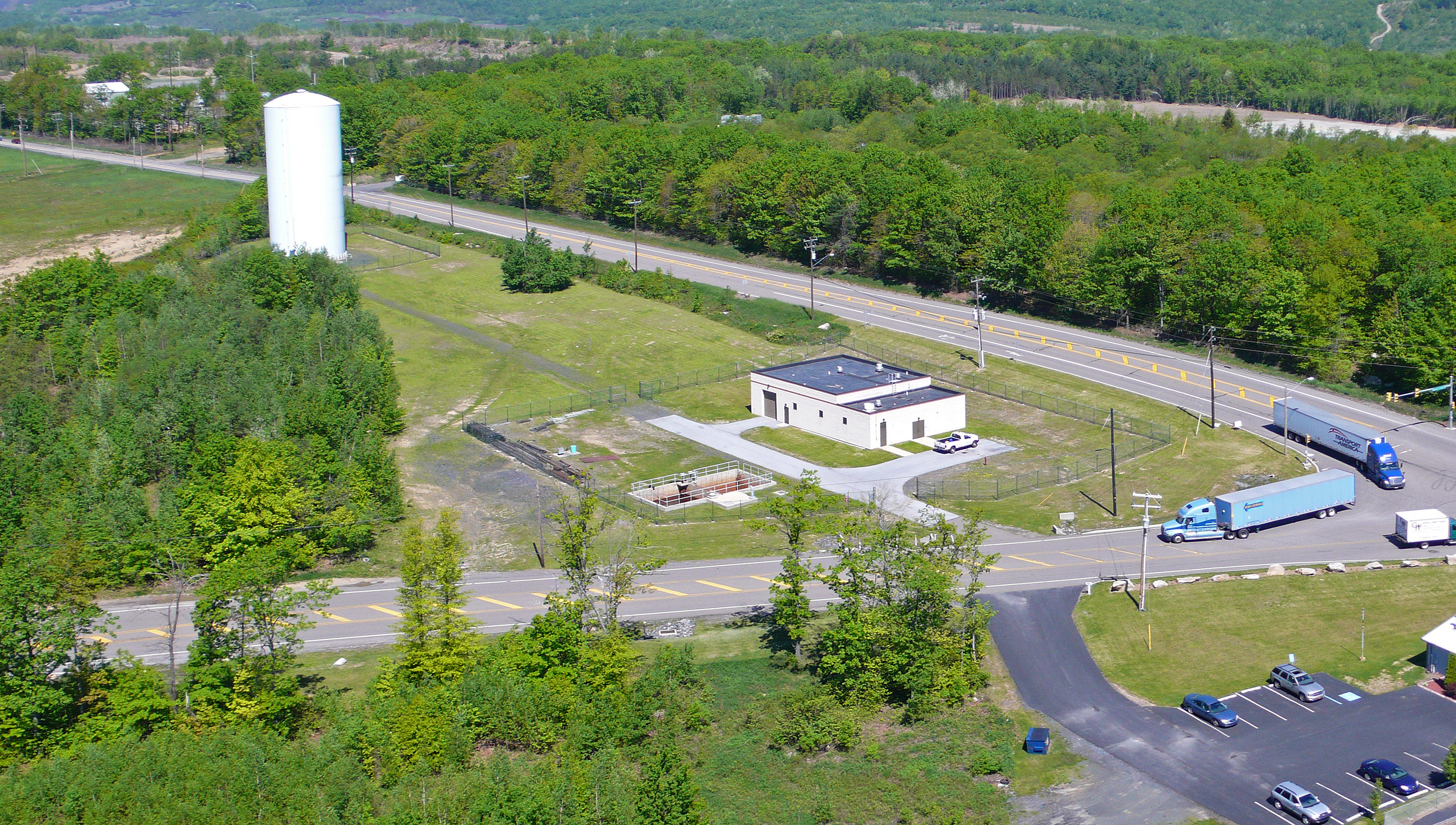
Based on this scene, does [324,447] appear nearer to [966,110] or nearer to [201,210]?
[201,210]

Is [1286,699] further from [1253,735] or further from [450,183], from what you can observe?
[450,183]

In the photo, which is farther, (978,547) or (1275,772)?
(978,547)

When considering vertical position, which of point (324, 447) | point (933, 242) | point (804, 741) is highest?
point (933, 242)

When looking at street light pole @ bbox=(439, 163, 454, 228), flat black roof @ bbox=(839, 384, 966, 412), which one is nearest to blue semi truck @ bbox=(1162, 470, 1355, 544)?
flat black roof @ bbox=(839, 384, 966, 412)

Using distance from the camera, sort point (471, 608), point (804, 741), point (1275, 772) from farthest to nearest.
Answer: point (471, 608)
point (804, 741)
point (1275, 772)

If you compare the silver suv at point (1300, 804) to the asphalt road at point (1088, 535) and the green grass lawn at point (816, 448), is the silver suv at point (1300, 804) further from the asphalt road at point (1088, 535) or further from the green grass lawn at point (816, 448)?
the green grass lawn at point (816, 448)

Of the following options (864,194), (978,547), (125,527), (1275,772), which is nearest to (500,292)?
(864,194)
